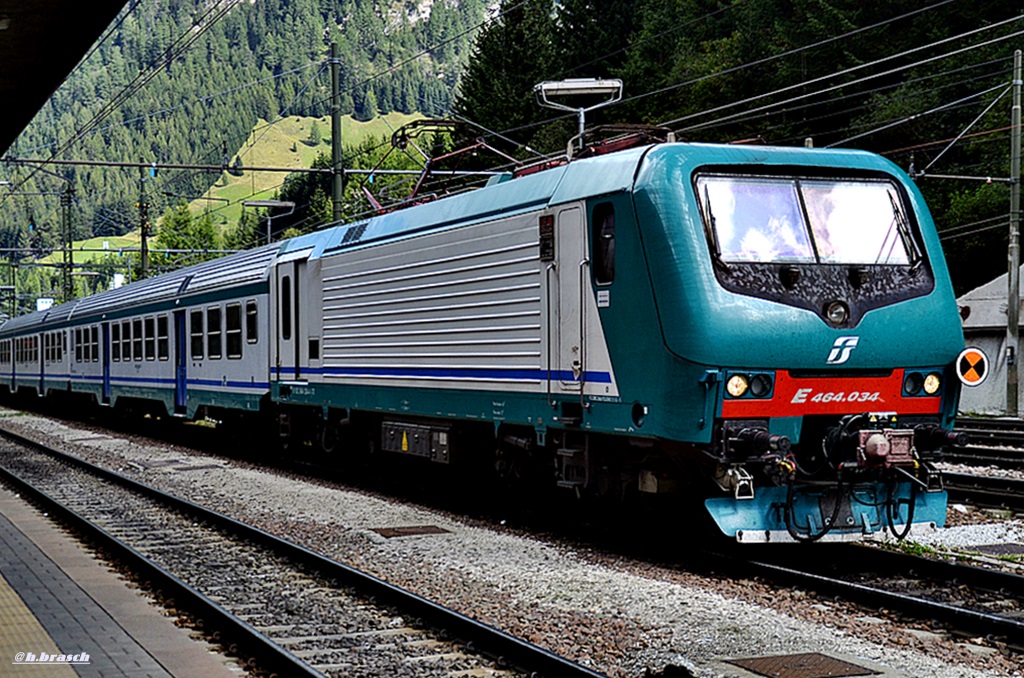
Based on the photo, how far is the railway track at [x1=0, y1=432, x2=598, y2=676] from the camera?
7.50m

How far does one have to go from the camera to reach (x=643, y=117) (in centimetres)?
6050

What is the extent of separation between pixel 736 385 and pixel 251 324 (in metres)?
12.6

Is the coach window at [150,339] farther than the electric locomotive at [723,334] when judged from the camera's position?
Yes

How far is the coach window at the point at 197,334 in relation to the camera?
80.0 feet

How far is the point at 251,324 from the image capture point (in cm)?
2111

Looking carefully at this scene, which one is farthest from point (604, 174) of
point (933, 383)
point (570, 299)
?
point (933, 383)

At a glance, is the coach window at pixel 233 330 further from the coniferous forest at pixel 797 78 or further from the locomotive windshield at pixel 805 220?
the locomotive windshield at pixel 805 220

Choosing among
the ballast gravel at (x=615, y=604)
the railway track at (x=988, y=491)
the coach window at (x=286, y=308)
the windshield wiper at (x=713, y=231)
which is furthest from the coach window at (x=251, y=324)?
the windshield wiper at (x=713, y=231)

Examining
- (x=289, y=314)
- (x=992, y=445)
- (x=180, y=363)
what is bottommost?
(x=992, y=445)

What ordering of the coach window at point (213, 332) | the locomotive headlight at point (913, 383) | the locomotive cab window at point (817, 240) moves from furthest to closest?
the coach window at point (213, 332), the locomotive headlight at point (913, 383), the locomotive cab window at point (817, 240)

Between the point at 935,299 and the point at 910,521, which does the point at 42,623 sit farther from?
the point at 935,299

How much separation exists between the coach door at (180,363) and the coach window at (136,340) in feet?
11.0

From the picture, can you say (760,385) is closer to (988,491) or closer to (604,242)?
(604,242)

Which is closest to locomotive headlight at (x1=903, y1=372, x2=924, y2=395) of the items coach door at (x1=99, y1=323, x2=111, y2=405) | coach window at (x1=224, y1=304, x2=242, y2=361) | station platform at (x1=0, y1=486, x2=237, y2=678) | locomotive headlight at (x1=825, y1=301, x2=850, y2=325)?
locomotive headlight at (x1=825, y1=301, x2=850, y2=325)
